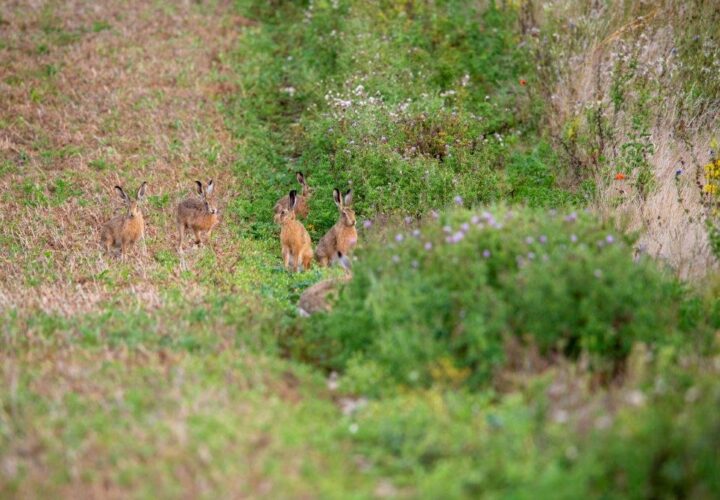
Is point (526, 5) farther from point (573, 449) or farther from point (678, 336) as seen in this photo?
point (573, 449)

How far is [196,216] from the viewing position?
43.5 feet

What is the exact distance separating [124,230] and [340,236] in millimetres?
2851

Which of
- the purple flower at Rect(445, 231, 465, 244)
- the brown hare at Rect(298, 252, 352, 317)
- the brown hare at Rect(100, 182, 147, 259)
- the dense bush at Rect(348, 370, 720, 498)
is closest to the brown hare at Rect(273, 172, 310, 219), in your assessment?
the brown hare at Rect(100, 182, 147, 259)

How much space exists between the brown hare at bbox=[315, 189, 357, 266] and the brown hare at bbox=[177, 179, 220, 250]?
157 cm

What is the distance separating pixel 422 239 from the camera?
8.92m

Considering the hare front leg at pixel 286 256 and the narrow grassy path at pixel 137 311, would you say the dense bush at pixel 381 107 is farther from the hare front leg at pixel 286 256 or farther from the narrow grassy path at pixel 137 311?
the hare front leg at pixel 286 256

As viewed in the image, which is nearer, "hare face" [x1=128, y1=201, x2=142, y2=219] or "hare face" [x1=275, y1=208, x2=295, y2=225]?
"hare face" [x1=275, y1=208, x2=295, y2=225]

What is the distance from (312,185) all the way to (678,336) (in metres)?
7.69

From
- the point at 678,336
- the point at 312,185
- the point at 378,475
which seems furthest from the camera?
the point at 312,185

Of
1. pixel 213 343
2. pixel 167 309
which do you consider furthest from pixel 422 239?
pixel 167 309

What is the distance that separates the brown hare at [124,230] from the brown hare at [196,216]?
519 millimetres

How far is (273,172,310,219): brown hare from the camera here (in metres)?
13.5

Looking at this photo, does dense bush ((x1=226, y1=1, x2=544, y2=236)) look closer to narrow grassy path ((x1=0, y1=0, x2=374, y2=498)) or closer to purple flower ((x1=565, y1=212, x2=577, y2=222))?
narrow grassy path ((x1=0, y1=0, x2=374, y2=498))

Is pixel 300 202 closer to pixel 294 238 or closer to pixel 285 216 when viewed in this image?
pixel 285 216
